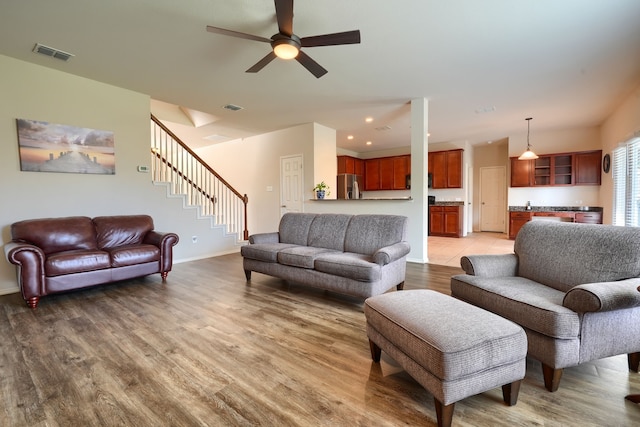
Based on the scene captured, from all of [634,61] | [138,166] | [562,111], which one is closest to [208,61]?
[138,166]

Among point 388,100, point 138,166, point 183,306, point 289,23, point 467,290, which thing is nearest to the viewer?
point 467,290

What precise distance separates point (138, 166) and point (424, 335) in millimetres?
4932

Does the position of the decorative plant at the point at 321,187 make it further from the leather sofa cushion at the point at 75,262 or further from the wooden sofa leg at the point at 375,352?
the wooden sofa leg at the point at 375,352

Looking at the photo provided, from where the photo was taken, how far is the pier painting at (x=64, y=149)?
3.64 metres

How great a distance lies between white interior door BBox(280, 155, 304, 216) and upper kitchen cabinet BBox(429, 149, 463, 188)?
14.4 ft

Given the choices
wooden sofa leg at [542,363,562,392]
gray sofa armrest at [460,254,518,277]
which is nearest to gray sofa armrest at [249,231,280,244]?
gray sofa armrest at [460,254,518,277]

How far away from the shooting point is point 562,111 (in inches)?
219

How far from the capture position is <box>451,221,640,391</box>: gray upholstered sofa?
5.12 feet

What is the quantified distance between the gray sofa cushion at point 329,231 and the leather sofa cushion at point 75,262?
2.53 metres

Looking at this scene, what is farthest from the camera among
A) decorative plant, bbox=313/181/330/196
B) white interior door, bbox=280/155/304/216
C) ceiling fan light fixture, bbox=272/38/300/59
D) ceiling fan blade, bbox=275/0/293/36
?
white interior door, bbox=280/155/304/216

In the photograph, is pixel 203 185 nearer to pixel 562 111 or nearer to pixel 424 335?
pixel 424 335

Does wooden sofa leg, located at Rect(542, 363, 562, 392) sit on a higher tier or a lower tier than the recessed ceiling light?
lower

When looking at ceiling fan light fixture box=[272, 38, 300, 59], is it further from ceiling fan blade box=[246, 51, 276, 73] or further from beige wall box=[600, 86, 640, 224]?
beige wall box=[600, 86, 640, 224]

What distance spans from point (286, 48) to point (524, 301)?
2730 millimetres
